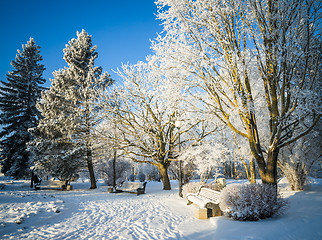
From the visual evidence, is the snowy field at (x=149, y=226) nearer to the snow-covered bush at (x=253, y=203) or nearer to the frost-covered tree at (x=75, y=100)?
the snow-covered bush at (x=253, y=203)

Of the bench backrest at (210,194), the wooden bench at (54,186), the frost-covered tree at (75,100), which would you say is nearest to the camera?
the bench backrest at (210,194)

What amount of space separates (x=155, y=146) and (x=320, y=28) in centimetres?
1043

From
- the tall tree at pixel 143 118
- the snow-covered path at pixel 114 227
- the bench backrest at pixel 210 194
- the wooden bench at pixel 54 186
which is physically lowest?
the wooden bench at pixel 54 186

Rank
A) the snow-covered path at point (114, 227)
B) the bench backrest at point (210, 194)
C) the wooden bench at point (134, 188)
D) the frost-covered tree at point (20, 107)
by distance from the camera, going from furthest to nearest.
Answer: the frost-covered tree at point (20, 107), the wooden bench at point (134, 188), the bench backrest at point (210, 194), the snow-covered path at point (114, 227)

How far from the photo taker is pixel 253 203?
4668 millimetres

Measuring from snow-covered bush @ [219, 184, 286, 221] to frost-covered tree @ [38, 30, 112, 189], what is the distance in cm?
1086

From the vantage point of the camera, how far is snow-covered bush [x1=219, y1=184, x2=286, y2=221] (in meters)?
4.59

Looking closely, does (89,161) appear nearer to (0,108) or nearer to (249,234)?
(0,108)

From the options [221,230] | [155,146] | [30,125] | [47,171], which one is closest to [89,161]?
[47,171]

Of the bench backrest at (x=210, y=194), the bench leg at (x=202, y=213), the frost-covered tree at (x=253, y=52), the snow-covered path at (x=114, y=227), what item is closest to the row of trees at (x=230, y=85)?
the frost-covered tree at (x=253, y=52)

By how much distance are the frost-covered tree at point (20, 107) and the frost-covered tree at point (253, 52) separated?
17405 mm

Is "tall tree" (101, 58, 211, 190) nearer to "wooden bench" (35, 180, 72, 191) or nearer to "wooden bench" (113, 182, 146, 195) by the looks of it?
"wooden bench" (113, 182, 146, 195)

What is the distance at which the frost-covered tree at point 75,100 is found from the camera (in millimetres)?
14039

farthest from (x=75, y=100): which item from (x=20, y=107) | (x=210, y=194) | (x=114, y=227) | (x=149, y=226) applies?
(x=210, y=194)
